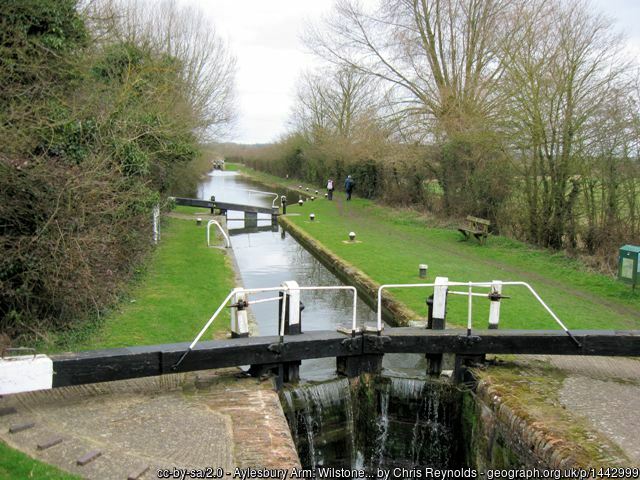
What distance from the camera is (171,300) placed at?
33.0 ft

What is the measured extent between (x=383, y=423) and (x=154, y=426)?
10.2 feet

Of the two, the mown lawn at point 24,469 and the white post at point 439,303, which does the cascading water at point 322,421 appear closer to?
the white post at point 439,303

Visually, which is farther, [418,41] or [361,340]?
[418,41]

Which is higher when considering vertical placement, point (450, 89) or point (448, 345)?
point (450, 89)

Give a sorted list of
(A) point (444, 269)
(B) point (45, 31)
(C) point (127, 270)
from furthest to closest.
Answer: (A) point (444, 269) → (C) point (127, 270) → (B) point (45, 31)

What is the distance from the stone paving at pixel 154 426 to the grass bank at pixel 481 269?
429 cm

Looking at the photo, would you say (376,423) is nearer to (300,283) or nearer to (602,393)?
(602,393)

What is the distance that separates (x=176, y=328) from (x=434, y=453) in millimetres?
3888

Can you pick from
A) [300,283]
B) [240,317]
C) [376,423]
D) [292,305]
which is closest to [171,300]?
[240,317]

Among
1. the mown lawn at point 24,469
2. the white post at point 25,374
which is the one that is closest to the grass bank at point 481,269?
the white post at point 25,374

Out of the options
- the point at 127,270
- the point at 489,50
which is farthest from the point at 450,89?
the point at 127,270

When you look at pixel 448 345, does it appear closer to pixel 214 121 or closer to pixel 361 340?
pixel 361 340

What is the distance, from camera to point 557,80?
48.3ft

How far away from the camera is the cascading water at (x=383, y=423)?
681 cm
